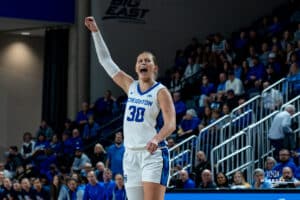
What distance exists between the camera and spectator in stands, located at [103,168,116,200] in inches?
655

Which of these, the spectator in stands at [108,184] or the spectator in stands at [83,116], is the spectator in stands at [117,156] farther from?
the spectator in stands at [83,116]

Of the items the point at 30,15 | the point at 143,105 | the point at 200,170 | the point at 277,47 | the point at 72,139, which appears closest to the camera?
the point at 143,105

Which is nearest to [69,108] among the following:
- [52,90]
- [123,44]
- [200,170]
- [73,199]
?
[52,90]

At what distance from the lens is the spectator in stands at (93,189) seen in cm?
1694

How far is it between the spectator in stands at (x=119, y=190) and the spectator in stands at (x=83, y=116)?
22.8ft

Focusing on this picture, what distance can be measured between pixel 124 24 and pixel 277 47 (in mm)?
7193

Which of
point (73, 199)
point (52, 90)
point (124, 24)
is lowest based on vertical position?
point (73, 199)

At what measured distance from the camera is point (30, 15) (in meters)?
25.5

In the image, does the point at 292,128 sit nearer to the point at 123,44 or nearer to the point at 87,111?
the point at 87,111

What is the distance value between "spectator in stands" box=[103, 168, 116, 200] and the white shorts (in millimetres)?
9517

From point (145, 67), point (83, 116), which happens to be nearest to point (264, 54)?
point (83, 116)

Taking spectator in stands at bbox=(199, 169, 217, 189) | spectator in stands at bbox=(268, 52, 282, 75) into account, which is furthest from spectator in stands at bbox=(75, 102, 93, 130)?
spectator in stands at bbox=(199, 169, 217, 189)

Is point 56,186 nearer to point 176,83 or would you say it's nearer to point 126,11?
point 176,83

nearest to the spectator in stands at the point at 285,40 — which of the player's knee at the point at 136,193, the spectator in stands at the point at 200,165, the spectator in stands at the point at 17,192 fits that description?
the spectator in stands at the point at 200,165
